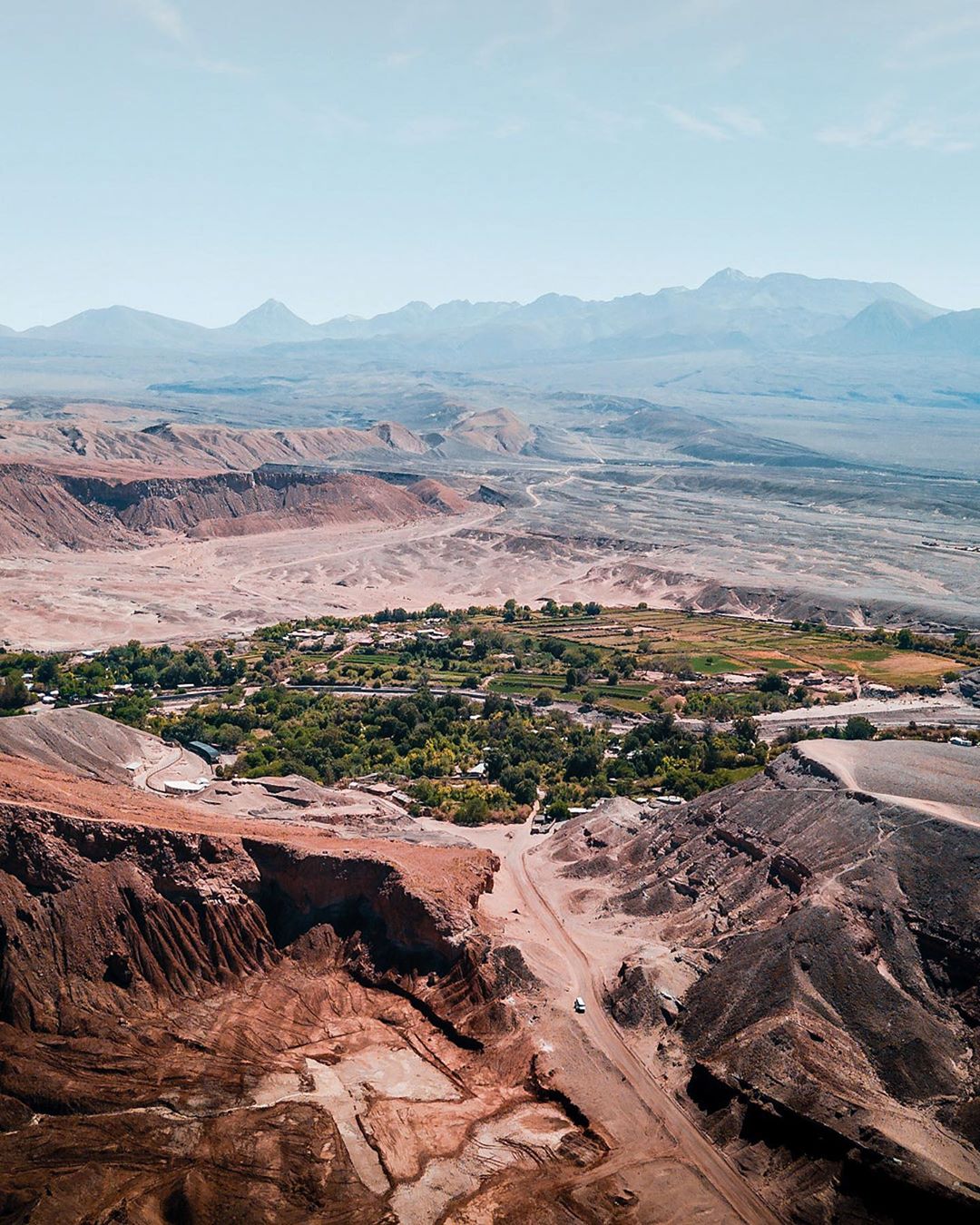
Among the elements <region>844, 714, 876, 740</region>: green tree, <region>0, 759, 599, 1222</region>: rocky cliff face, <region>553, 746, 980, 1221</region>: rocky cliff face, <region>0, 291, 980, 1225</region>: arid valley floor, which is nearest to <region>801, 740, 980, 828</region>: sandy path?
<region>0, 291, 980, 1225</region>: arid valley floor

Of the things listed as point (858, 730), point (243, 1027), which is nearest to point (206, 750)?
point (243, 1027)

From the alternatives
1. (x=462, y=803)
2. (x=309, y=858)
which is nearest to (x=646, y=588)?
(x=462, y=803)

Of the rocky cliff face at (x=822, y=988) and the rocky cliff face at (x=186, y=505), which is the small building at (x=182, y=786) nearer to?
the rocky cliff face at (x=822, y=988)

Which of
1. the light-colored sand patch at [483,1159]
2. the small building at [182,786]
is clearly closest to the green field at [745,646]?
the small building at [182,786]

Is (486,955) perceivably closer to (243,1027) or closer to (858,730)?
(243,1027)

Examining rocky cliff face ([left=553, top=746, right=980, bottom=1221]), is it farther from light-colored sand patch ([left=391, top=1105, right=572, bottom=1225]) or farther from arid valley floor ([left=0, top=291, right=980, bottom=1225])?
light-colored sand patch ([left=391, top=1105, right=572, bottom=1225])

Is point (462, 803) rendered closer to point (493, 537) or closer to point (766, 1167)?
point (766, 1167)
